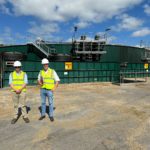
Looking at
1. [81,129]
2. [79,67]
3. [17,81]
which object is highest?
[79,67]

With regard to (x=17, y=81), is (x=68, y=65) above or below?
above

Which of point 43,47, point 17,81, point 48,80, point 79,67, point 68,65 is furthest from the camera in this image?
→ point 43,47

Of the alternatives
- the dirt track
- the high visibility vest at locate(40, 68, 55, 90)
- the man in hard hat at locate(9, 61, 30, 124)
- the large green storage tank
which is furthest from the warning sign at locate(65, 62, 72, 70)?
the man in hard hat at locate(9, 61, 30, 124)

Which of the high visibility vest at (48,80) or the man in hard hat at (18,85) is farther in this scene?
the high visibility vest at (48,80)

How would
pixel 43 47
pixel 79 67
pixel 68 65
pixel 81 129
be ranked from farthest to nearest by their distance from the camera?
1. pixel 43 47
2. pixel 79 67
3. pixel 68 65
4. pixel 81 129

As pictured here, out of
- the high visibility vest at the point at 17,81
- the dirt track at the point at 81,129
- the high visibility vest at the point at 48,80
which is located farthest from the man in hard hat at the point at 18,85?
the dirt track at the point at 81,129

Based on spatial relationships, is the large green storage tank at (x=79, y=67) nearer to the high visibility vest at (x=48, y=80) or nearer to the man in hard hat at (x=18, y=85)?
the man in hard hat at (x=18, y=85)

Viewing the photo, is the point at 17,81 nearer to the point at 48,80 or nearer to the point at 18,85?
the point at 18,85

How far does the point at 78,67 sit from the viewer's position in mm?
18984

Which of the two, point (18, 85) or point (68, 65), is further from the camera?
point (68, 65)

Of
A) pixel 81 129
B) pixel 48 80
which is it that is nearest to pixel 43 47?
pixel 48 80

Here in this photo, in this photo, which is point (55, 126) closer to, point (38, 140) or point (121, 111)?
point (38, 140)

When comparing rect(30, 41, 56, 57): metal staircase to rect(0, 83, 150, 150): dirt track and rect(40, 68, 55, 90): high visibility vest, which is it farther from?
rect(40, 68, 55, 90): high visibility vest

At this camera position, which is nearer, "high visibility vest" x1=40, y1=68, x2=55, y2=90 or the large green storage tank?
"high visibility vest" x1=40, y1=68, x2=55, y2=90
